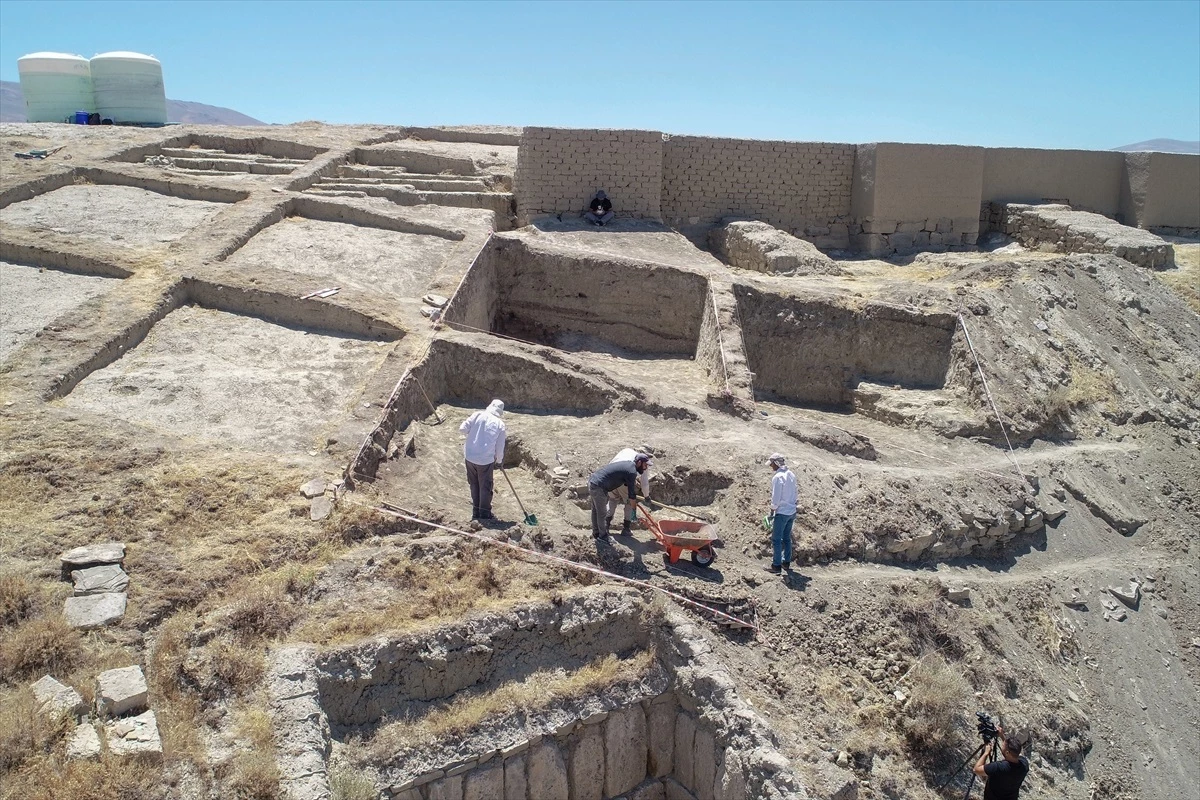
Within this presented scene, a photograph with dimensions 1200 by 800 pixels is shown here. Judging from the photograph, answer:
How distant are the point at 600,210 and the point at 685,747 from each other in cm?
988

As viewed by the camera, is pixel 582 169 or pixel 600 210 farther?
pixel 582 169

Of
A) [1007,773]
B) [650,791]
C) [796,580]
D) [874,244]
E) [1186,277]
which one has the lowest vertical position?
[650,791]

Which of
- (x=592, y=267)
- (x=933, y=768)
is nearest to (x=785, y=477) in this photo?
(x=933, y=768)

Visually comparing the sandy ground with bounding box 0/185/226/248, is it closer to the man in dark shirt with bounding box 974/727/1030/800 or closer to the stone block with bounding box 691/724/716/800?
the stone block with bounding box 691/724/716/800

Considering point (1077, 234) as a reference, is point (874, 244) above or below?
below

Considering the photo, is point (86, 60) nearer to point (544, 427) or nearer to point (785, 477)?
point (544, 427)

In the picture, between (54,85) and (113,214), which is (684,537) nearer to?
(113,214)

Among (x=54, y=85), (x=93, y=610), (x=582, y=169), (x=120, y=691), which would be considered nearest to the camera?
(x=120, y=691)

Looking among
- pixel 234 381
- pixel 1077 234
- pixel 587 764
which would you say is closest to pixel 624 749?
pixel 587 764

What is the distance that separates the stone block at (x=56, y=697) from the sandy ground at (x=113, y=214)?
819 cm

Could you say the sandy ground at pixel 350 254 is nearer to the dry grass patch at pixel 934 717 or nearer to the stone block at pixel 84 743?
the stone block at pixel 84 743

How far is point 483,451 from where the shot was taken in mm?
7105

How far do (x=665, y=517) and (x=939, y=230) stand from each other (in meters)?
10.5

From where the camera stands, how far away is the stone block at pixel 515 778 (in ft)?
19.2
